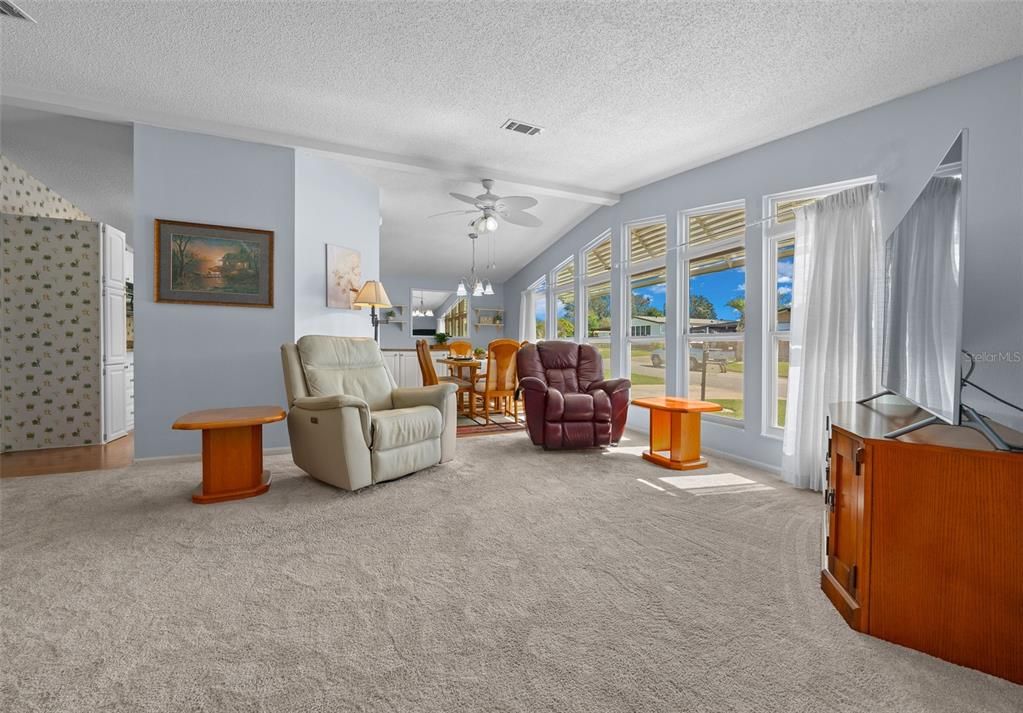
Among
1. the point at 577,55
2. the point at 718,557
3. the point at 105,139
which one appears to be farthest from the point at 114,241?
the point at 718,557

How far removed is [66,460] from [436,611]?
4090 mm

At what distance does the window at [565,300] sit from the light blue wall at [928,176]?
9.46 feet

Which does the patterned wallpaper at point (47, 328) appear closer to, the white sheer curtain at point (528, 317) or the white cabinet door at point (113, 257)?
the white cabinet door at point (113, 257)

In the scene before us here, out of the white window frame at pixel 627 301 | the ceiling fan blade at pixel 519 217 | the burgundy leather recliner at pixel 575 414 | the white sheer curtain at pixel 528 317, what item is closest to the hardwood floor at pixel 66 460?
the burgundy leather recliner at pixel 575 414

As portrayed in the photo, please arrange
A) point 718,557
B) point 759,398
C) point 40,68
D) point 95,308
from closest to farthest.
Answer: point 718,557 → point 40,68 → point 759,398 → point 95,308

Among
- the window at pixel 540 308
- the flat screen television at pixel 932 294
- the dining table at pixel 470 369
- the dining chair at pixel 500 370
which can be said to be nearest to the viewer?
the flat screen television at pixel 932 294

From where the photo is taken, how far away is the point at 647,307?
5254mm

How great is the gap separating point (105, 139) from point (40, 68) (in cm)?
102

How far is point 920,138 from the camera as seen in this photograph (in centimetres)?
281

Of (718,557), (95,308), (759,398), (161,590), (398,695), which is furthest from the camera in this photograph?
(95,308)

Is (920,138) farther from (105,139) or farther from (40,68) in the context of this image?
(105,139)

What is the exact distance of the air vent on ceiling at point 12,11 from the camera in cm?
234

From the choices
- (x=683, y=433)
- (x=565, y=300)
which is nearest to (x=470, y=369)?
(x=565, y=300)

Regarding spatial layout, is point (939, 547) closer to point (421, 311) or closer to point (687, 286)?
point (687, 286)
